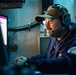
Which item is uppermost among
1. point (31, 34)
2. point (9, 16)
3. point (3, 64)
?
point (3, 64)

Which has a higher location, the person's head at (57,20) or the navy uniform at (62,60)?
the person's head at (57,20)

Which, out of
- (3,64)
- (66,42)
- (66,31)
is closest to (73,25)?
(66,31)

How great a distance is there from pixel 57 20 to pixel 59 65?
0.66m

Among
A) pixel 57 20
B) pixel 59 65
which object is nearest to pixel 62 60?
pixel 59 65

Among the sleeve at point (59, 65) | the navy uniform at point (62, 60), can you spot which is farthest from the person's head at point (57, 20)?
the sleeve at point (59, 65)

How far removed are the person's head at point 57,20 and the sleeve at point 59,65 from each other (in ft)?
1.63

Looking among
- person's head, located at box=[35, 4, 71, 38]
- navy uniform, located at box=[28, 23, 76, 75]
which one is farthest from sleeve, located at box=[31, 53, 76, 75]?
person's head, located at box=[35, 4, 71, 38]

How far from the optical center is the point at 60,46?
1.73 m

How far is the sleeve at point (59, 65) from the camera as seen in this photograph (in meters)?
1.12

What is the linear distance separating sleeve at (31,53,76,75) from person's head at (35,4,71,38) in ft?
1.63

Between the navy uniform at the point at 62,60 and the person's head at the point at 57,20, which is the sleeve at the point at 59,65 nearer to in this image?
the navy uniform at the point at 62,60

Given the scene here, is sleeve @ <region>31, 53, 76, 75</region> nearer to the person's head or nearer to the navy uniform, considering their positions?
the navy uniform

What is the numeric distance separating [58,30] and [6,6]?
110 centimetres

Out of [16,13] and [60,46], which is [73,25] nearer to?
[60,46]
